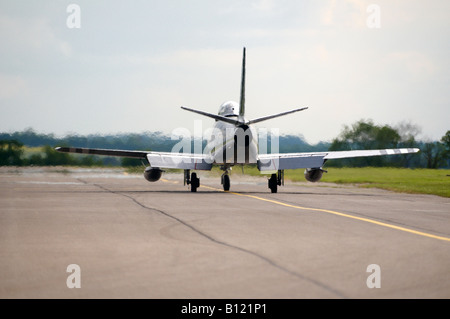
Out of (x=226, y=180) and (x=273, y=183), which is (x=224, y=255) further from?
(x=226, y=180)

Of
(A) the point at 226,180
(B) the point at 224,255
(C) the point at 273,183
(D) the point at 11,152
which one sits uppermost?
(D) the point at 11,152

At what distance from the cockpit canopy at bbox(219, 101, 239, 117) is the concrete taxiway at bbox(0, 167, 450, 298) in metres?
14.5

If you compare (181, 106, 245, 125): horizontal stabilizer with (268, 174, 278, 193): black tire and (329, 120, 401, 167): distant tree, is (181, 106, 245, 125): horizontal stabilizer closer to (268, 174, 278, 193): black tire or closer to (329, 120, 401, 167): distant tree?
(268, 174, 278, 193): black tire

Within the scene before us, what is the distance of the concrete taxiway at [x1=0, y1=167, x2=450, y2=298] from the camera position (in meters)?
7.14

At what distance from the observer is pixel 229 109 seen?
31.8 metres

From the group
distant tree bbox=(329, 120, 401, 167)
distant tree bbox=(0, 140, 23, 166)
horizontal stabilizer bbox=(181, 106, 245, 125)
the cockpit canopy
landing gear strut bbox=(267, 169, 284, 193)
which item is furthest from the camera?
distant tree bbox=(329, 120, 401, 167)

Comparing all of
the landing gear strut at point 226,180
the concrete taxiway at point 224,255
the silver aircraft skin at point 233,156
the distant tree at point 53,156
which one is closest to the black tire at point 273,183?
the silver aircraft skin at point 233,156

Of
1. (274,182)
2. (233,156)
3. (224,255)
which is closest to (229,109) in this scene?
(233,156)

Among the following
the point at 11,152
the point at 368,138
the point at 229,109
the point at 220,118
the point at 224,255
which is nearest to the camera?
the point at 224,255

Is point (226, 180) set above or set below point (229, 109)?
below

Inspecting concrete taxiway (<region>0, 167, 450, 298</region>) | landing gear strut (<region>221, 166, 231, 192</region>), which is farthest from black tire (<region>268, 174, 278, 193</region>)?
concrete taxiway (<region>0, 167, 450, 298</region>)

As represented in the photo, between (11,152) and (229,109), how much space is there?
61.9 ft
